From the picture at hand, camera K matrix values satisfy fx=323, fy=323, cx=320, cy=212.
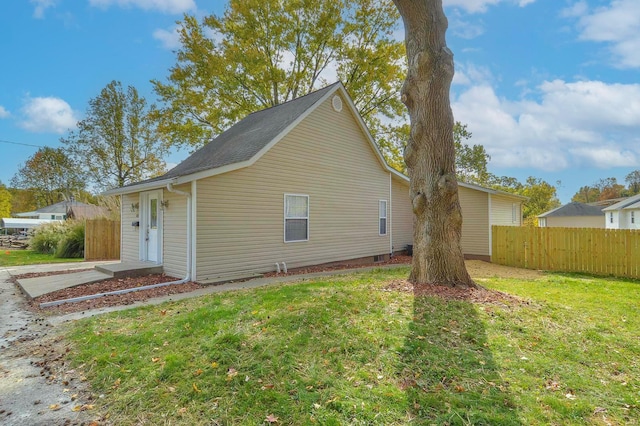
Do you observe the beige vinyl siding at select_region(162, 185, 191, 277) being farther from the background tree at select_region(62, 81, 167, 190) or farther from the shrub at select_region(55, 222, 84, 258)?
the background tree at select_region(62, 81, 167, 190)

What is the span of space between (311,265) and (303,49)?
15.7m

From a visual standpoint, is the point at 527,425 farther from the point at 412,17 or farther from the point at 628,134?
the point at 628,134

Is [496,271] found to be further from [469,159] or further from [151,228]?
[469,159]

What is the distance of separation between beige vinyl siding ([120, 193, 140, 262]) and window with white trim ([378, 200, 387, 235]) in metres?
8.79

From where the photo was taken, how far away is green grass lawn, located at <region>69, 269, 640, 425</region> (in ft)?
8.51

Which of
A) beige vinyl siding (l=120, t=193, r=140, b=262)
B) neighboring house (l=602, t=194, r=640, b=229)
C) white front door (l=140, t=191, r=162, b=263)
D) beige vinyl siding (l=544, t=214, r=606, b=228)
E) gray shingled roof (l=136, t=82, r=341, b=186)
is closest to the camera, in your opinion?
gray shingled roof (l=136, t=82, r=341, b=186)

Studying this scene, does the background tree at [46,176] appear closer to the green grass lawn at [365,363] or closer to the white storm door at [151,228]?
the white storm door at [151,228]

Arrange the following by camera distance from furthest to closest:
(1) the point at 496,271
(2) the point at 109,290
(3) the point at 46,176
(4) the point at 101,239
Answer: (3) the point at 46,176, (4) the point at 101,239, (1) the point at 496,271, (2) the point at 109,290

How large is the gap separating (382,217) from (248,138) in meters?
6.34

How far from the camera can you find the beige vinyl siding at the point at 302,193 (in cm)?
839

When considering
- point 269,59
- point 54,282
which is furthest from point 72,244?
point 269,59

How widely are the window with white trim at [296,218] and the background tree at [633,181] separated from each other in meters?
70.5

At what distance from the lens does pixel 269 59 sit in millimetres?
20297

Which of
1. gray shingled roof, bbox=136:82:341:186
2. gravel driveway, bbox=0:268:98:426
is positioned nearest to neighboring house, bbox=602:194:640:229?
gray shingled roof, bbox=136:82:341:186
